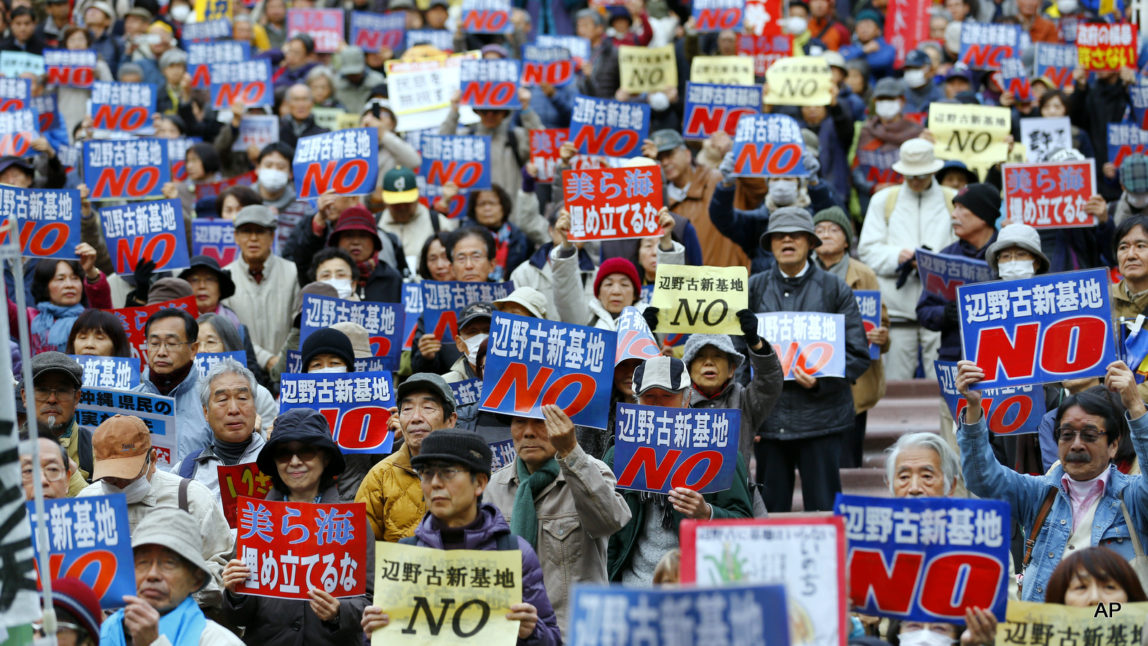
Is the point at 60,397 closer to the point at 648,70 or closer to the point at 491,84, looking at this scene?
the point at 491,84

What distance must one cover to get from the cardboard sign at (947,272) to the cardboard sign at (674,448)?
3480 millimetres

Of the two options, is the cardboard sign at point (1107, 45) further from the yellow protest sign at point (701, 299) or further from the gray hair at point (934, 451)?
the gray hair at point (934, 451)

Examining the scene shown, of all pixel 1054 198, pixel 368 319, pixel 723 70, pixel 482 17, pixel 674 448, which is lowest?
pixel 674 448

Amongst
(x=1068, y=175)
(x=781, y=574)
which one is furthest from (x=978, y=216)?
(x=781, y=574)

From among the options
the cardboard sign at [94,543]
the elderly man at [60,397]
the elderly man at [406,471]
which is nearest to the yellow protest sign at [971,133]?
the elderly man at [406,471]

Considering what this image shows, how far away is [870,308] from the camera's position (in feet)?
36.3

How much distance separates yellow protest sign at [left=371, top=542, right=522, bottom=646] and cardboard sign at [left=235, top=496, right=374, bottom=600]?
66 cm

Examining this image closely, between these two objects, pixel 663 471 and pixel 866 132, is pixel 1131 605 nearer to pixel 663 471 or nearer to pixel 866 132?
pixel 663 471

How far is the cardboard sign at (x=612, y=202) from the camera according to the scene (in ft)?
35.1

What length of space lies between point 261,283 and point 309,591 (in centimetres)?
526

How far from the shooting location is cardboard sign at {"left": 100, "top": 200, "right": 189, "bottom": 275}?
11.7 m

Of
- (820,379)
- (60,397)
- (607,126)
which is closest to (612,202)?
(820,379)

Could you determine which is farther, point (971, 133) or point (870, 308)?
point (971, 133)

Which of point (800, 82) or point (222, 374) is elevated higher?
point (800, 82)
